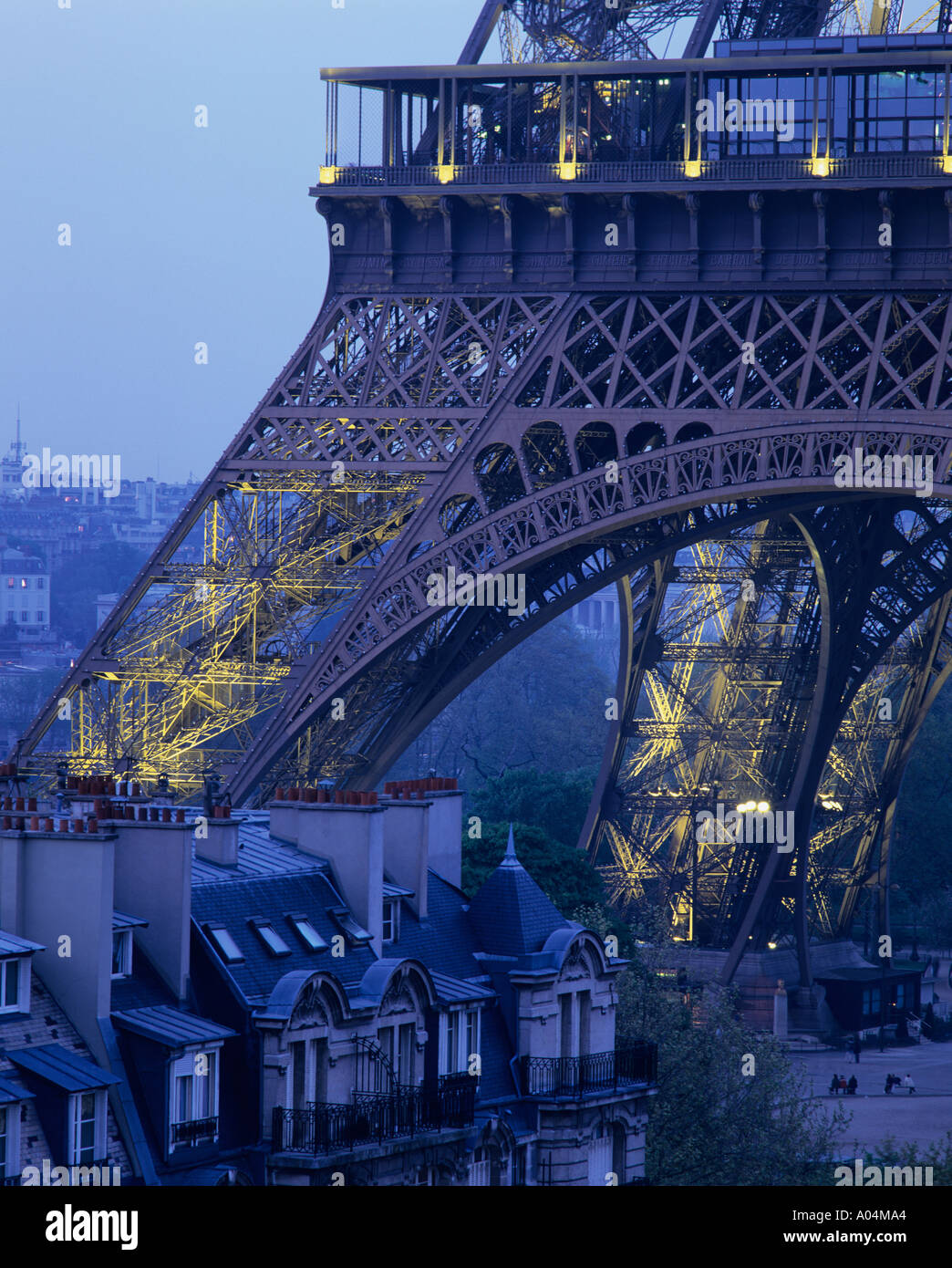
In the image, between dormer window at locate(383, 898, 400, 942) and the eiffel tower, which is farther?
the eiffel tower

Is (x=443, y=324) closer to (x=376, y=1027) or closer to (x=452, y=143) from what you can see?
(x=452, y=143)

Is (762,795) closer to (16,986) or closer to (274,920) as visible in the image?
(274,920)

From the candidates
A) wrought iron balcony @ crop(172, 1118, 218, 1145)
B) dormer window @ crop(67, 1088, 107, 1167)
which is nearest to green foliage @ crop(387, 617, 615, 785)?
wrought iron balcony @ crop(172, 1118, 218, 1145)

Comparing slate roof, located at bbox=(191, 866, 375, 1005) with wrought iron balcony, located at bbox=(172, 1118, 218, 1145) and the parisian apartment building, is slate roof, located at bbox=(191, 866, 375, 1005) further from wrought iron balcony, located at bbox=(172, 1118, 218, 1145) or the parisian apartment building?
wrought iron balcony, located at bbox=(172, 1118, 218, 1145)

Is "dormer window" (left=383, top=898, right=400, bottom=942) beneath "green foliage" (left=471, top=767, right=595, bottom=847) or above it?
above

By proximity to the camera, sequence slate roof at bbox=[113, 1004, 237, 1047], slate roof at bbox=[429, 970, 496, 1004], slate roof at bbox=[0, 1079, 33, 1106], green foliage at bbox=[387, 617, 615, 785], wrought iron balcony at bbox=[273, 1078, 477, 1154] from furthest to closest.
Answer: green foliage at bbox=[387, 617, 615, 785] → slate roof at bbox=[429, 970, 496, 1004] → wrought iron balcony at bbox=[273, 1078, 477, 1154] → slate roof at bbox=[113, 1004, 237, 1047] → slate roof at bbox=[0, 1079, 33, 1106]

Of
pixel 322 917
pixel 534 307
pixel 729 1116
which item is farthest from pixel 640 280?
pixel 322 917

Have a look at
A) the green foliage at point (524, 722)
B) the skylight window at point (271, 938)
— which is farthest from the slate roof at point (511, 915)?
the green foliage at point (524, 722)

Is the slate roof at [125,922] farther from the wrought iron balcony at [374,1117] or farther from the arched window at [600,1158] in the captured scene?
the arched window at [600,1158]
